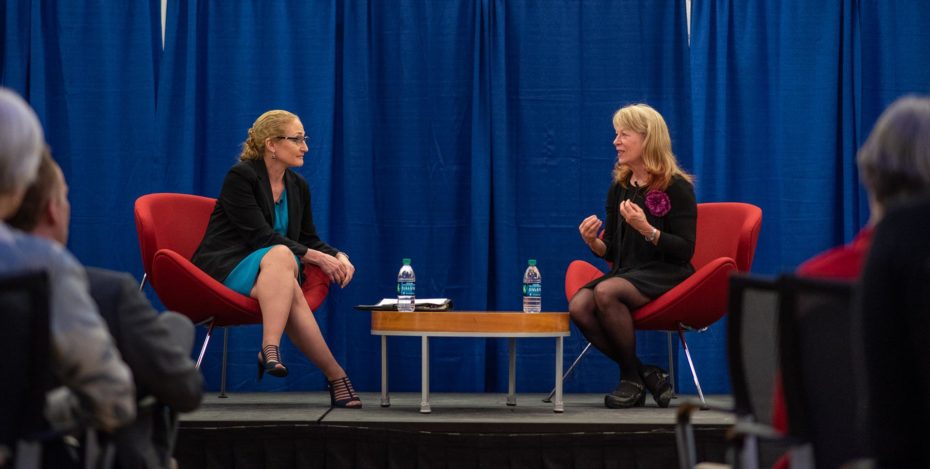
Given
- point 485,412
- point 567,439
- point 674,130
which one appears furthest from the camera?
point 674,130

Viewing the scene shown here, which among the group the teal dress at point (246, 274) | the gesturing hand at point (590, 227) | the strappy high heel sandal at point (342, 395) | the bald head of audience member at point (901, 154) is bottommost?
the strappy high heel sandal at point (342, 395)

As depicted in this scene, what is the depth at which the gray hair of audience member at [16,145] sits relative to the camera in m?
1.70

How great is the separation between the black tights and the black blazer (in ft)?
4.16

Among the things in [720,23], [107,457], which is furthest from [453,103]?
[107,457]

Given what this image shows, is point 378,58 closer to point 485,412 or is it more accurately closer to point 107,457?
point 485,412

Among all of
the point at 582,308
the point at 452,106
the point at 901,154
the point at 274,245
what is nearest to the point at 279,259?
the point at 274,245

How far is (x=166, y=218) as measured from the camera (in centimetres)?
480

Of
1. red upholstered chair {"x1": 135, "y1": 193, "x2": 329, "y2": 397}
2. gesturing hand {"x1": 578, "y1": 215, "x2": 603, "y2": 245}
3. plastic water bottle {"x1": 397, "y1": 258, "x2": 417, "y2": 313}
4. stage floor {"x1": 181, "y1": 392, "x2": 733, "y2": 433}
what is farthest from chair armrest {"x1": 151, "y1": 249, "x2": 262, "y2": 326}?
gesturing hand {"x1": 578, "y1": 215, "x2": 603, "y2": 245}

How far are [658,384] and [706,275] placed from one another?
1.81 feet

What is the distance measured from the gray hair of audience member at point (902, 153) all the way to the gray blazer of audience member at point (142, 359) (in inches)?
51.4

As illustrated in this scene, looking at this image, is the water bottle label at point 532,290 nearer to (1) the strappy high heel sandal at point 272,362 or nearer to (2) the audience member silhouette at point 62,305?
(1) the strappy high heel sandal at point 272,362

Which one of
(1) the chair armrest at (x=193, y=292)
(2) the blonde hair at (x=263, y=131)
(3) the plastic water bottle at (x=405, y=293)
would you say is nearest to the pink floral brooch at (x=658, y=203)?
(3) the plastic water bottle at (x=405, y=293)

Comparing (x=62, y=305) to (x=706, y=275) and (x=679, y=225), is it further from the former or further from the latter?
(x=679, y=225)

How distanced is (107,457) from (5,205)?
0.48 metres
